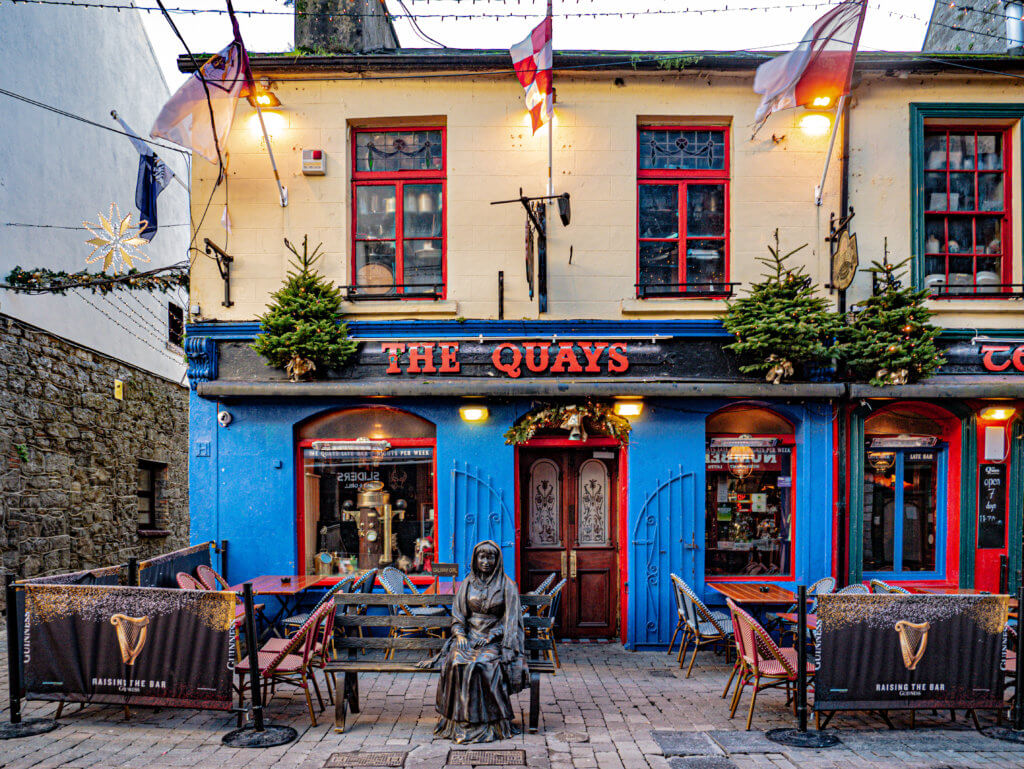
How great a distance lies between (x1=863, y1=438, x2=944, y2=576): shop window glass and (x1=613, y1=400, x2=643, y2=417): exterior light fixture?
3.15 meters

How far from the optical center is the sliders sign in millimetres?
9062

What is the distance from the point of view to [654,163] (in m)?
9.60

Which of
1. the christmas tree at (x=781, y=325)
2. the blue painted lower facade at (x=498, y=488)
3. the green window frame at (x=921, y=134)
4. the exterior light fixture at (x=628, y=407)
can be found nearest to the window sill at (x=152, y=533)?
the blue painted lower facade at (x=498, y=488)

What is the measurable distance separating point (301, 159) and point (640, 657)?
25.5ft

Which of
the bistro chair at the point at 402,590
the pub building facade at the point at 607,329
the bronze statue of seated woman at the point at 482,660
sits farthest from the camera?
the pub building facade at the point at 607,329

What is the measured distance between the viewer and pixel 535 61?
821 cm

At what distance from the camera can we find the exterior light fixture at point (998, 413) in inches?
360

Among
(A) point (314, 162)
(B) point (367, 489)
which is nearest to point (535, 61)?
(A) point (314, 162)

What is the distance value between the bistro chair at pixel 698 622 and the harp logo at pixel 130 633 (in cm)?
540

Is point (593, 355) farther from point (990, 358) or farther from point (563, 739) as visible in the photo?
point (990, 358)

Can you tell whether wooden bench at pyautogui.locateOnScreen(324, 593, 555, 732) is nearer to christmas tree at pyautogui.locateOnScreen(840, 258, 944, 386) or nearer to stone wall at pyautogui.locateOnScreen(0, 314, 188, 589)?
christmas tree at pyautogui.locateOnScreen(840, 258, 944, 386)

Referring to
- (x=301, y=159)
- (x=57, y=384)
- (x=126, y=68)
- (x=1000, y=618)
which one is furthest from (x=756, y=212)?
(x=126, y=68)

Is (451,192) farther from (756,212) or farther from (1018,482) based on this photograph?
(1018,482)

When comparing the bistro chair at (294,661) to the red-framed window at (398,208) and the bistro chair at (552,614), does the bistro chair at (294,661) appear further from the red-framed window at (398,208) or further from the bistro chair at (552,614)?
the red-framed window at (398,208)
